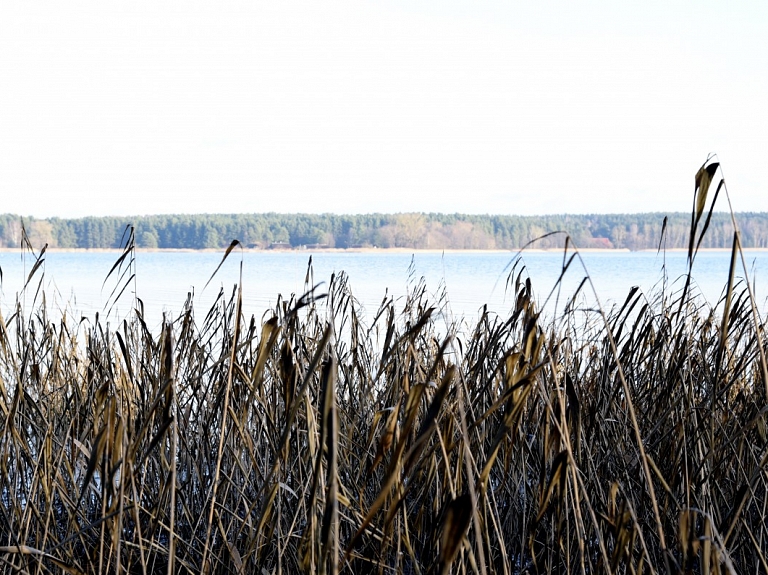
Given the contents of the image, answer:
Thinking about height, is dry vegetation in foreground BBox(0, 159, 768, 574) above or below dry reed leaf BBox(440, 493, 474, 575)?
below

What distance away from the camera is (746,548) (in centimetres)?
177

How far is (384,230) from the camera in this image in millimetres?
28422

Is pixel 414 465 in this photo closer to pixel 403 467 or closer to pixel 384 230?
pixel 403 467

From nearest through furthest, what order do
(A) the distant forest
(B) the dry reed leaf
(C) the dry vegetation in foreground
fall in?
(B) the dry reed leaf → (C) the dry vegetation in foreground → (A) the distant forest

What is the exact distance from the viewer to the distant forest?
26625 mm

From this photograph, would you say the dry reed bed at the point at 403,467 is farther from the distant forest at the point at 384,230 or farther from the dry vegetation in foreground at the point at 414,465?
the distant forest at the point at 384,230

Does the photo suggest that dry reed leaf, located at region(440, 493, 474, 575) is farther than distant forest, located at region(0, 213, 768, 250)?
No

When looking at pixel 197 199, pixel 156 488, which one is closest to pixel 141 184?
pixel 197 199

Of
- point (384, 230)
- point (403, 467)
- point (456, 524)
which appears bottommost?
point (403, 467)

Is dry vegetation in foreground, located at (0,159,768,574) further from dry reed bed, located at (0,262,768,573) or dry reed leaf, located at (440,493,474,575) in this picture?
dry reed leaf, located at (440,493,474,575)

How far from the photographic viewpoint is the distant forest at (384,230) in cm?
2662

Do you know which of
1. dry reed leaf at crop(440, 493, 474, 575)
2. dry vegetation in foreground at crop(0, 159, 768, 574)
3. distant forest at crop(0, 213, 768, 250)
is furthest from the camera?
distant forest at crop(0, 213, 768, 250)

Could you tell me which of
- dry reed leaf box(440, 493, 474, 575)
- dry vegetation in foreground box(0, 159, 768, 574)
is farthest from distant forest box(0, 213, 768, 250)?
dry reed leaf box(440, 493, 474, 575)

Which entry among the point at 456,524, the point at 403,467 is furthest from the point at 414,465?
the point at 456,524
